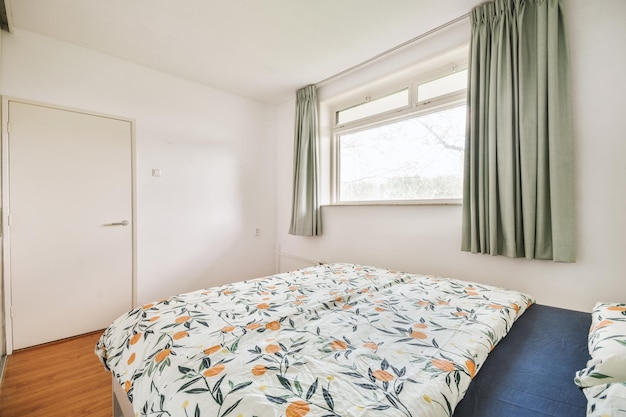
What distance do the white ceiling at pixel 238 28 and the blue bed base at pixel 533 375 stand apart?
2125 millimetres

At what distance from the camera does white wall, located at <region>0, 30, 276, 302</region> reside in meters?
2.34

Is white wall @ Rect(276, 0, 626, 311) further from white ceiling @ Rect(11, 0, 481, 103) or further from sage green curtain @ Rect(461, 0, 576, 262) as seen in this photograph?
white ceiling @ Rect(11, 0, 481, 103)

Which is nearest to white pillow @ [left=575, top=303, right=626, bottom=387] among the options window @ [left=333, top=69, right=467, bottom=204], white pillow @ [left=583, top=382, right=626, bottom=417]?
white pillow @ [left=583, top=382, right=626, bottom=417]

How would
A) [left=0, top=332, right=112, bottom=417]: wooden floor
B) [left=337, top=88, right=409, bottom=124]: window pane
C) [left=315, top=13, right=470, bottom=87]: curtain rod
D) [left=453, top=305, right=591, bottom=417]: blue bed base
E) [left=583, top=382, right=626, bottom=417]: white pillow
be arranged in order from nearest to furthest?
1. [left=583, top=382, right=626, bottom=417]: white pillow
2. [left=453, top=305, right=591, bottom=417]: blue bed base
3. [left=0, top=332, right=112, bottom=417]: wooden floor
4. [left=315, top=13, right=470, bottom=87]: curtain rod
5. [left=337, top=88, right=409, bottom=124]: window pane

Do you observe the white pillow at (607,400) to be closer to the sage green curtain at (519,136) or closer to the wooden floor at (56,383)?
the sage green curtain at (519,136)

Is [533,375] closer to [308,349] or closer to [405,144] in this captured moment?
[308,349]

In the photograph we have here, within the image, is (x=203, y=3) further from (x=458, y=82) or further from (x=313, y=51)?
(x=458, y=82)

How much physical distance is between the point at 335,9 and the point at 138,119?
2.15 meters

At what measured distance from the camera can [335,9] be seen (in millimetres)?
1967

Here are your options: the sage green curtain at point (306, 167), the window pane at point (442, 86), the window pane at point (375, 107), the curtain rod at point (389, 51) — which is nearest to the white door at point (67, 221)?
the sage green curtain at point (306, 167)

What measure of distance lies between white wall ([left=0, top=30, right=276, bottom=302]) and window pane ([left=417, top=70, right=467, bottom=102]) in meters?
2.10

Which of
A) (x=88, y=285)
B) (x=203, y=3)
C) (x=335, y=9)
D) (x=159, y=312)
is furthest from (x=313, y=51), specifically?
(x=88, y=285)

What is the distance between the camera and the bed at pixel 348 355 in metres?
0.67

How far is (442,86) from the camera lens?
2.38 m
